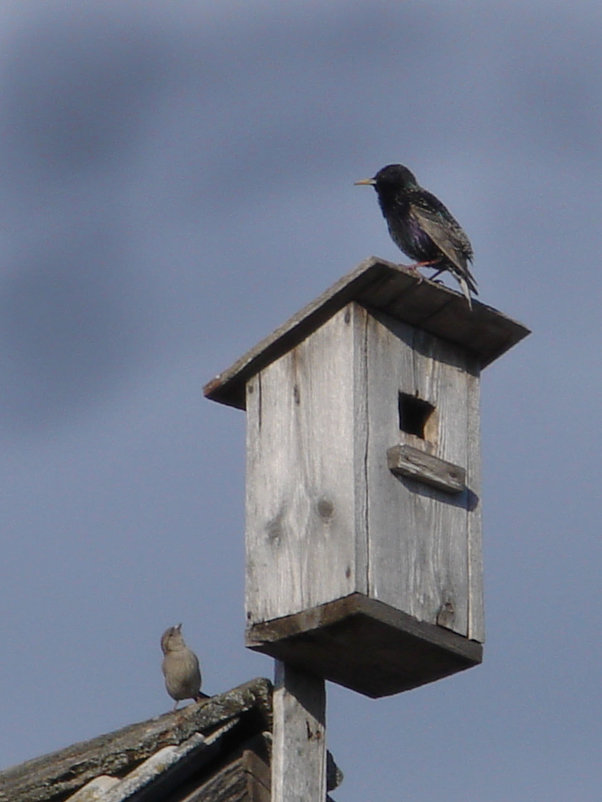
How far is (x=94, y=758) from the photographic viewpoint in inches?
251

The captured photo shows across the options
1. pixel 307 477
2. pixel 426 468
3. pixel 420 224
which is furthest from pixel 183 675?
pixel 420 224

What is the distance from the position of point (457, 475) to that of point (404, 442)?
29 centimetres

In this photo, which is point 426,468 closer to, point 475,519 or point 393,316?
Result: point 475,519

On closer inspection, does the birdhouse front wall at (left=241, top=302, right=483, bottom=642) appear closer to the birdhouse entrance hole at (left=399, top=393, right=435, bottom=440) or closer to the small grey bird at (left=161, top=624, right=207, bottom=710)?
the birdhouse entrance hole at (left=399, top=393, right=435, bottom=440)

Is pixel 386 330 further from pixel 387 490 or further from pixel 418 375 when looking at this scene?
pixel 387 490

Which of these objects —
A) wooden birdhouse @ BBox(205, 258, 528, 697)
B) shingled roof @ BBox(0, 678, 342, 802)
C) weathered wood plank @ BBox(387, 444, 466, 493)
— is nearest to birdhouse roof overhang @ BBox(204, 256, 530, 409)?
wooden birdhouse @ BBox(205, 258, 528, 697)

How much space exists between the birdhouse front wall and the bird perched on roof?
109 cm

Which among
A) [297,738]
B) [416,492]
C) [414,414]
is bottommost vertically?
[297,738]

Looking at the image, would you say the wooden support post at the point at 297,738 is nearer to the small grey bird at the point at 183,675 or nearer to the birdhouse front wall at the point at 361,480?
the birdhouse front wall at the point at 361,480

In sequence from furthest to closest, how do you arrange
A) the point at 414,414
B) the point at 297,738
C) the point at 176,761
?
the point at 414,414, the point at 297,738, the point at 176,761

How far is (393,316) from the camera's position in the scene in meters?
7.35

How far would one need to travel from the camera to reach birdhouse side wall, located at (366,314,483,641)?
22.3ft

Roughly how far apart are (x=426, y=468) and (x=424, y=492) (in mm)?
103

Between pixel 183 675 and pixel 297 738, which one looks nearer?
→ pixel 297 738
